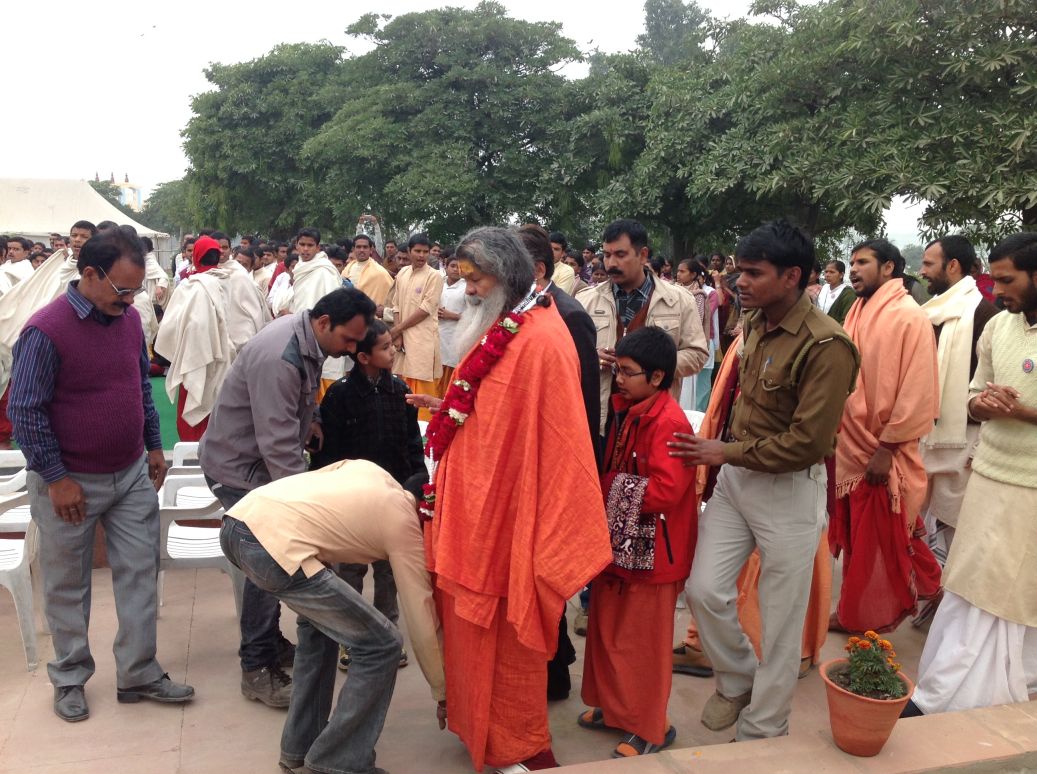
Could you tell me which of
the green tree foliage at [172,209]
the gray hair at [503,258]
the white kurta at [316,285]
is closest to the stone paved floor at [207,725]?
the gray hair at [503,258]

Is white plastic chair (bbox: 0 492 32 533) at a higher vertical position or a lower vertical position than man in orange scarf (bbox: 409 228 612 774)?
lower

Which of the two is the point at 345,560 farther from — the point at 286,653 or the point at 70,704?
the point at 70,704

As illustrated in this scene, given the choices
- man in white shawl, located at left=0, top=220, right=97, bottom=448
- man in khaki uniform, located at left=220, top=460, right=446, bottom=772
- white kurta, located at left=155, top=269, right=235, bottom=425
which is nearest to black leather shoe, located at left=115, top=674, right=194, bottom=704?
man in khaki uniform, located at left=220, top=460, right=446, bottom=772

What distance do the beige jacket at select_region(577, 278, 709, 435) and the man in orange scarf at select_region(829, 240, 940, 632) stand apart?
2.49 feet

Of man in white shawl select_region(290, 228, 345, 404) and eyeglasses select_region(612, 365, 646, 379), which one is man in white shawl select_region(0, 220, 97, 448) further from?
eyeglasses select_region(612, 365, 646, 379)

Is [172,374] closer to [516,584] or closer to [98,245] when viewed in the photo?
[98,245]

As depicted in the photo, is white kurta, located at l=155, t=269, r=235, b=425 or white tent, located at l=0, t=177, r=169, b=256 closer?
white kurta, located at l=155, t=269, r=235, b=425

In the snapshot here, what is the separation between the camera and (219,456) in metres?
3.54

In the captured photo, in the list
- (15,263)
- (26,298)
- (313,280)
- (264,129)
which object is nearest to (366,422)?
(313,280)

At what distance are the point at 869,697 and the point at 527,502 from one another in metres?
1.28

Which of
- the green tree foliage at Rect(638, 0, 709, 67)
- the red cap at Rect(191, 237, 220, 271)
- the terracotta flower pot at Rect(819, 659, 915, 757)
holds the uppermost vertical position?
the green tree foliage at Rect(638, 0, 709, 67)

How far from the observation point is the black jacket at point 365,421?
12.3 ft

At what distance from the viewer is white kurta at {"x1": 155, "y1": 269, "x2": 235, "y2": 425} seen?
6383 millimetres

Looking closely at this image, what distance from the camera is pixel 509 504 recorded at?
9.64ft
